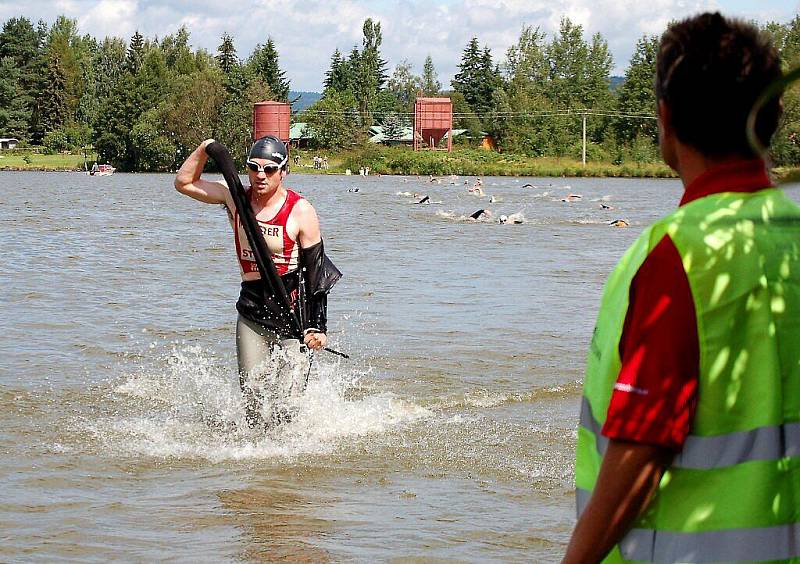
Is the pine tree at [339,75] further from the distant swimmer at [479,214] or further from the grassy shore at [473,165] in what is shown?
the distant swimmer at [479,214]

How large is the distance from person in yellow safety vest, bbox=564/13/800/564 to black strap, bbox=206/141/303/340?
518 cm

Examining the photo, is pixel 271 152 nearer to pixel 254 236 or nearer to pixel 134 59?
pixel 254 236

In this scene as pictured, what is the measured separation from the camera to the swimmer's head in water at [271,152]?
7161 millimetres

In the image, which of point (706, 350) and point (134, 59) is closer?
point (706, 350)

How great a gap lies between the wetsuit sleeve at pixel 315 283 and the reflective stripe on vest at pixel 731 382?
534 cm

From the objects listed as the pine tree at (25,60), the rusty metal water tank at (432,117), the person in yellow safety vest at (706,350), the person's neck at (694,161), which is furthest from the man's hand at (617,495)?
the pine tree at (25,60)

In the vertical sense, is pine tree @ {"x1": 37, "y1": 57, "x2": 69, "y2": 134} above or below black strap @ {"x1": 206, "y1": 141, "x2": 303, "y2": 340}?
above

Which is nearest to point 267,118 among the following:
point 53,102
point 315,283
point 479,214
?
point 53,102

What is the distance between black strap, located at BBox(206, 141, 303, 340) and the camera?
707cm

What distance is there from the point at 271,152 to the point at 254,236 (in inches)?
21.1

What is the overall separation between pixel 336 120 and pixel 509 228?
280ft

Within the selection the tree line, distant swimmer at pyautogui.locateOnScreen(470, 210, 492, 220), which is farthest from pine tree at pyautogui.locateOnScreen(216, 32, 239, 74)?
distant swimmer at pyautogui.locateOnScreen(470, 210, 492, 220)

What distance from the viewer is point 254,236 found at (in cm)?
709

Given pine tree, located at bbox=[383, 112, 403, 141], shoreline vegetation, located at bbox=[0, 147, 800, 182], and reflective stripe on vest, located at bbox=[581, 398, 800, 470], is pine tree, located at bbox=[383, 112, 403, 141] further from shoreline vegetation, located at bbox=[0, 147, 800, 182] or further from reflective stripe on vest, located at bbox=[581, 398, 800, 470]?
reflective stripe on vest, located at bbox=[581, 398, 800, 470]
